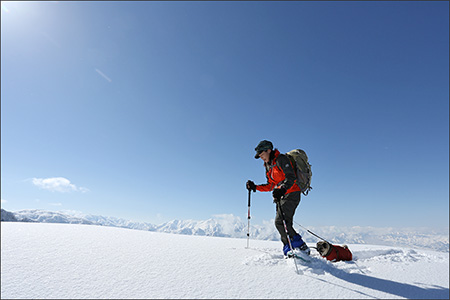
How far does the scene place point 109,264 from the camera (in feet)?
10.6

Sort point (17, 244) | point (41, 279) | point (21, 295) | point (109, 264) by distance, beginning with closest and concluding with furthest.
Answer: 1. point (21, 295)
2. point (41, 279)
3. point (109, 264)
4. point (17, 244)

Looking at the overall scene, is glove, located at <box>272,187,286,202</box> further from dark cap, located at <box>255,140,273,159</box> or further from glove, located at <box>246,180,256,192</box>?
glove, located at <box>246,180,256,192</box>

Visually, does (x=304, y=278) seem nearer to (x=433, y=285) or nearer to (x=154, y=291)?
(x=433, y=285)

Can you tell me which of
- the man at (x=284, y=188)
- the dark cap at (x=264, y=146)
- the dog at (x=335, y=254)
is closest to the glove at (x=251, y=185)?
the man at (x=284, y=188)

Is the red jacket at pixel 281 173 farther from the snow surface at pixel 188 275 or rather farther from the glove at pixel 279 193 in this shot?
the snow surface at pixel 188 275

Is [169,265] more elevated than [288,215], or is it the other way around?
[288,215]

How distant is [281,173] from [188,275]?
3.02m

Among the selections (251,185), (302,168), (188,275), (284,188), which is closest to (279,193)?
(284,188)

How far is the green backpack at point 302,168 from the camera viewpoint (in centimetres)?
471

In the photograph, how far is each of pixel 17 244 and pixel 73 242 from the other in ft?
3.02

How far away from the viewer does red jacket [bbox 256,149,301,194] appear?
14.4 ft

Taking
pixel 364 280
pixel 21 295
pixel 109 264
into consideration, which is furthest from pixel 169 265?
pixel 364 280

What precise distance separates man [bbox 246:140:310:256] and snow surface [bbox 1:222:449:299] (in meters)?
0.74

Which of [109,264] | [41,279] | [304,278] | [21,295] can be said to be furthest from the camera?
[109,264]
